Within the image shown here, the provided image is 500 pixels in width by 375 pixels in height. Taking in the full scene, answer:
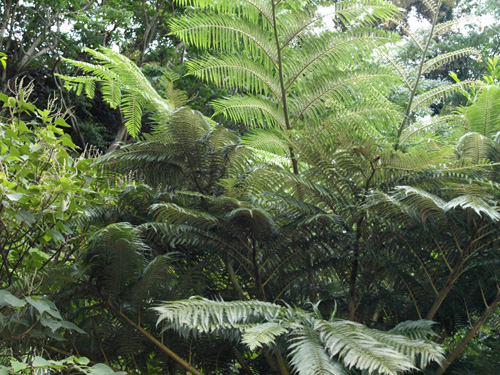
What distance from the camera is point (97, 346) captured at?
1.80m

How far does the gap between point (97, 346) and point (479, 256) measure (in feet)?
4.53

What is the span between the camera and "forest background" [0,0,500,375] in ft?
5.23

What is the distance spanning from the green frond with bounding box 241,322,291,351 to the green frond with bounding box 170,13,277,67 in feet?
4.28

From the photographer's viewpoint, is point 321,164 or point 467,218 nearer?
point 467,218

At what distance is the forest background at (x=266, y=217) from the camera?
1593 millimetres

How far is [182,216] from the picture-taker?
1634 mm

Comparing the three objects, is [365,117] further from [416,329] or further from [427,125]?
[416,329]

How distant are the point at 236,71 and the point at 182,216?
2.62 feet

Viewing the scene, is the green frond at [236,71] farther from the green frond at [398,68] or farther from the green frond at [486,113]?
the green frond at [486,113]

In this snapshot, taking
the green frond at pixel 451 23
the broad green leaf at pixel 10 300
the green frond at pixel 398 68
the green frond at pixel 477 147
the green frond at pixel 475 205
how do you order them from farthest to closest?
the green frond at pixel 398 68 < the green frond at pixel 451 23 < the green frond at pixel 477 147 < the broad green leaf at pixel 10 300 < the green frond at pixel 475 205

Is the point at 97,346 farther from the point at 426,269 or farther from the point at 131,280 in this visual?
the point at 426,269

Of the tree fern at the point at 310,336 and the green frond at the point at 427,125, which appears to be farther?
the green frond at the point at 427,125

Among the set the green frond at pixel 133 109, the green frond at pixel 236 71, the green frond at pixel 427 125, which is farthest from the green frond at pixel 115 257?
the green frond at pixel 427 125

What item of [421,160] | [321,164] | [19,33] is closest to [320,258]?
[321,164]
